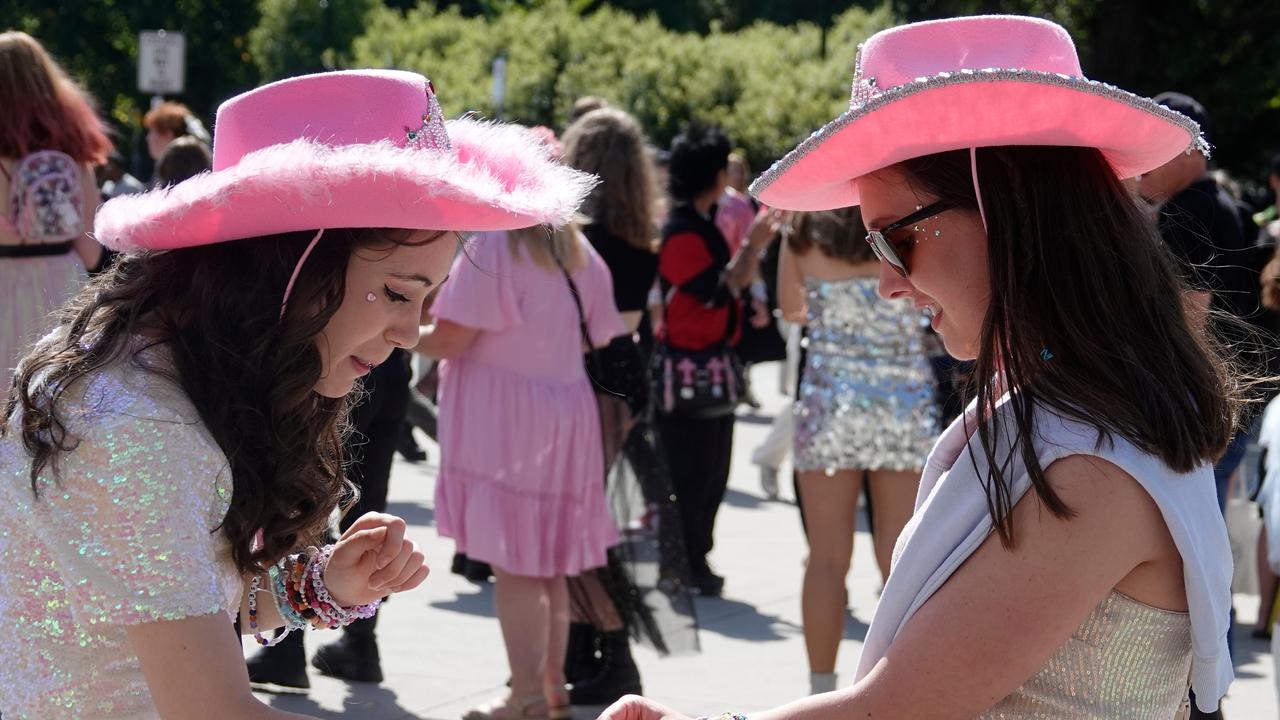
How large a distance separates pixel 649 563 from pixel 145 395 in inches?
143

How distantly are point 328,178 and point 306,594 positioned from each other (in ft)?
2.38

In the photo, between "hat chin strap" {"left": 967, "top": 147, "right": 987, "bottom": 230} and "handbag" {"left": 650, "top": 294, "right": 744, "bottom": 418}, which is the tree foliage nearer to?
"handbag" {"left": 650, "top": 294, "right": 744, "bottom": 418}

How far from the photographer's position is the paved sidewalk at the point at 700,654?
5.36m

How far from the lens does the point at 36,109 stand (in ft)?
17.2

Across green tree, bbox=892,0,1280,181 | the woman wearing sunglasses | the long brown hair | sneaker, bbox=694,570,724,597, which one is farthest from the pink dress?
green tree, bbox=892,0,1280,181

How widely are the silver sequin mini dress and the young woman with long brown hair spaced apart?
3.20m

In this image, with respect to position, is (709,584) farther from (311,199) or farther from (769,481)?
(311,199)

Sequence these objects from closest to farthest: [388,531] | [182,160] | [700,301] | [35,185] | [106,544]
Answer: [106,544] < [388,531] < [35,185] < [182,160] < [700,301]

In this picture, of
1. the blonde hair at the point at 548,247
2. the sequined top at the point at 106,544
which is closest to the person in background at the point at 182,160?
the blonde hair at the point at 548,247

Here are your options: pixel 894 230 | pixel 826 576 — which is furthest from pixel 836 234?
pixel 894 230

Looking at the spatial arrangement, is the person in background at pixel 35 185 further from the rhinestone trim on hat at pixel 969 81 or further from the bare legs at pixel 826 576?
the rhinestone trim on hat at pixel 969 81

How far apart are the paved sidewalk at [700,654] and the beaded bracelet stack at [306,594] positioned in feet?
9.14

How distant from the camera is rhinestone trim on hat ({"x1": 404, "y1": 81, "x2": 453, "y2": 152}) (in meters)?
2.05

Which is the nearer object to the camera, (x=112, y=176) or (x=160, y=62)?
(x=112, y=176)
